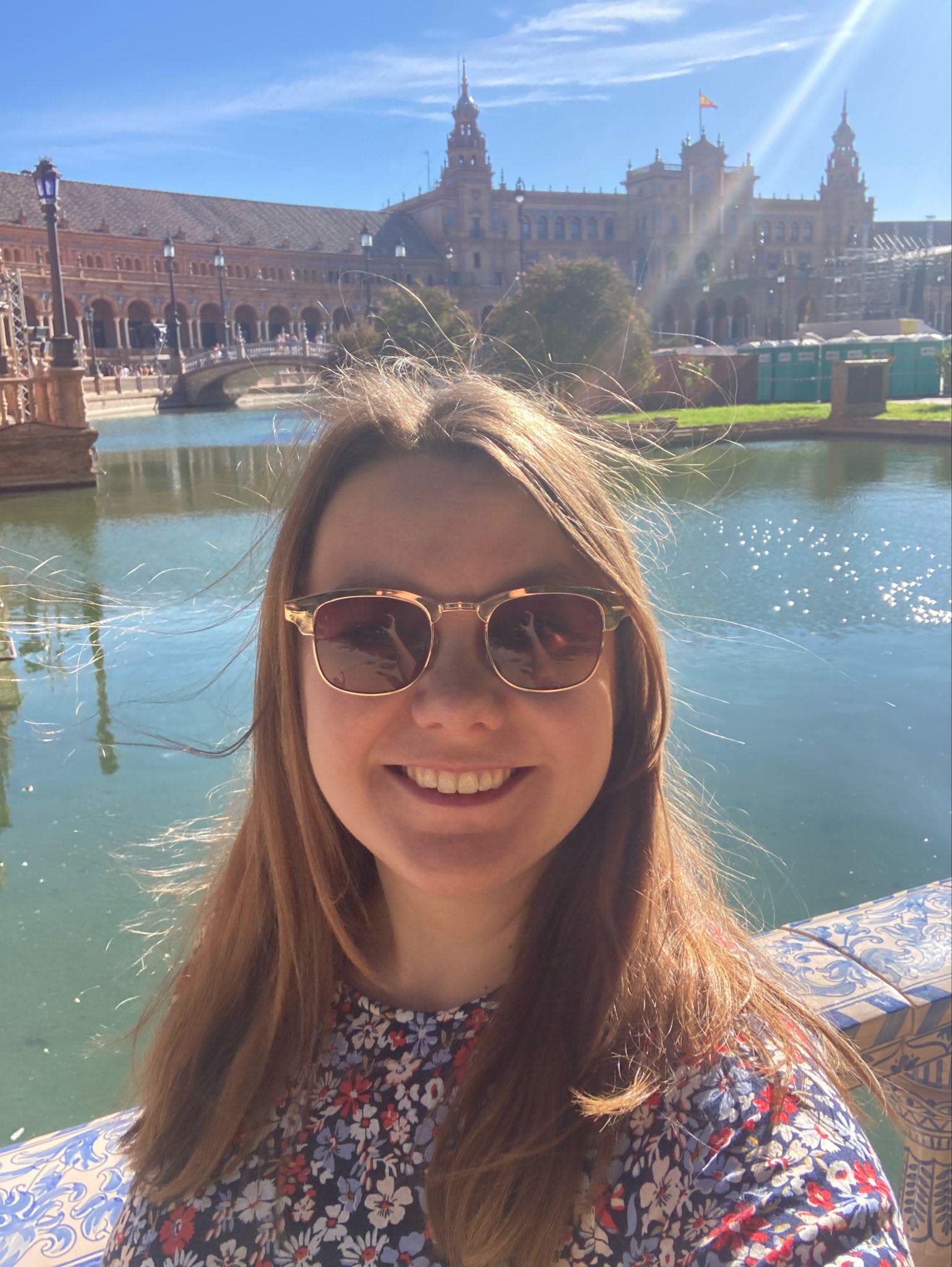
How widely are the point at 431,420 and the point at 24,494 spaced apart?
11246 mm

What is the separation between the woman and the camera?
84cm

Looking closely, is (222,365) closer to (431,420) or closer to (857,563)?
(857,563)

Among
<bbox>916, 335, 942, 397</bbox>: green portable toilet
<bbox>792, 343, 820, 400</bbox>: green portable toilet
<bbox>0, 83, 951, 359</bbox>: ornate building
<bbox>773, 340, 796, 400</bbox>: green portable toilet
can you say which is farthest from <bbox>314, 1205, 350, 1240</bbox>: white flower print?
<bbox>0, 83, 951, 359</bbox>: ornate building

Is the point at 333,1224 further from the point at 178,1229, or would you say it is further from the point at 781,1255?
the point at 781,1255

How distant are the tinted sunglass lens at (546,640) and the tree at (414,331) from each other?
0.60m

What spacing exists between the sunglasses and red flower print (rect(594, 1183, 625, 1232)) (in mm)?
422

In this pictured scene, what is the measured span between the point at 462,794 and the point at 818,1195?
1.41 feet

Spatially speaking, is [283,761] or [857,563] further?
[857,563]

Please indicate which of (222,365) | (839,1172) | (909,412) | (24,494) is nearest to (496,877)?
(839,1172)

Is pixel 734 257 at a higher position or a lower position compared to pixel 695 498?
higher

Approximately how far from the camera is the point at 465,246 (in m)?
59.3

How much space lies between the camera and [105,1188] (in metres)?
1.42

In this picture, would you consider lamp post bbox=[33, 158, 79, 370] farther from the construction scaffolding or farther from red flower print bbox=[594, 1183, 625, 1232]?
the construction scaffolding

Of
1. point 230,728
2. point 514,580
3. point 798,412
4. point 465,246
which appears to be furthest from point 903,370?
point 465,246
